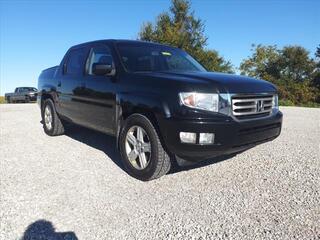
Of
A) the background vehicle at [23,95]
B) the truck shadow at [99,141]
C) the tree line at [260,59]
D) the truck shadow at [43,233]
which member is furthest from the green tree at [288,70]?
the truck shadow at [43,233]

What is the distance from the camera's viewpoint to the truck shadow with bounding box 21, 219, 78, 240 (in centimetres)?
302

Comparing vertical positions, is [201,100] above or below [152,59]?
below

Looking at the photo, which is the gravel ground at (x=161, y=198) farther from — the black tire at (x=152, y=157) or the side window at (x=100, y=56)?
the side window at (x=100, y=56)

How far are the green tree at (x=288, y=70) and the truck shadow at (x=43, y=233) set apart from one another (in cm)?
3139

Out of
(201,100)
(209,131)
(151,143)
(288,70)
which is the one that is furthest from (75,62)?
(288,70)

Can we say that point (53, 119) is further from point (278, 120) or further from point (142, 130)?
point (278, 120)

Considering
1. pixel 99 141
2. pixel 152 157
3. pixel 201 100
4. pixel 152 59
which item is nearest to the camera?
pixel 201 100

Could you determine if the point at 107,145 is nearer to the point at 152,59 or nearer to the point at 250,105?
the point at 152,59

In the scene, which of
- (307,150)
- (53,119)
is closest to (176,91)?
(307,150)

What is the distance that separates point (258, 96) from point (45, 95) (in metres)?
4.88

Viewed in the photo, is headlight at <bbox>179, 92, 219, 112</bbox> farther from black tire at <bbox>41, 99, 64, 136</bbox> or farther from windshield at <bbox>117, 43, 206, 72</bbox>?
black tire at <bbox>41, 99, 64, 136</bbox>

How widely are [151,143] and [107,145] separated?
2.43 m

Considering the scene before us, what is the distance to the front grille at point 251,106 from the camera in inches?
161

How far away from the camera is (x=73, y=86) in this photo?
6.09 m
